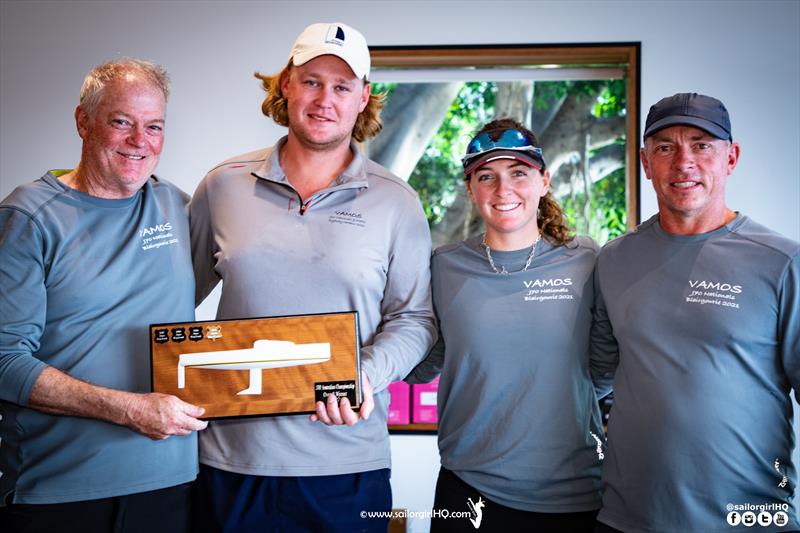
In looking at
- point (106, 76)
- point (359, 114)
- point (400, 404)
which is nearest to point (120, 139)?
point (106, 76)

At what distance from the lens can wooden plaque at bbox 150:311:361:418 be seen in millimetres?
1671

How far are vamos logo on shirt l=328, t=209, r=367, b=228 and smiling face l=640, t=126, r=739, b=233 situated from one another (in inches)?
28.5

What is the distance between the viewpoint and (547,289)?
1905 mm

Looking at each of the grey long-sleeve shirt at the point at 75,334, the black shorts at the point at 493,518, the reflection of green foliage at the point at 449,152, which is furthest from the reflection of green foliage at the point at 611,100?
the grey long-sleeve shirt at the point at 75,334

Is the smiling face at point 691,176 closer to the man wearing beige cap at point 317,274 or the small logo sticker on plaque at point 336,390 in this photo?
the man wearing beige cap at point 317,274

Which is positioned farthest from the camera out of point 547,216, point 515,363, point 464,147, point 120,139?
point 464,147

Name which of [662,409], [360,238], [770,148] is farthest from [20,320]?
[770,148]

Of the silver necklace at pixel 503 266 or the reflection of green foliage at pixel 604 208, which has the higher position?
the reflection of green foliage at pixel 604 208

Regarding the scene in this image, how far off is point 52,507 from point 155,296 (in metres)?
0.50

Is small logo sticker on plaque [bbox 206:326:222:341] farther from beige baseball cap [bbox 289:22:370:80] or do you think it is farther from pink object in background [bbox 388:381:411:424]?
pink object in background [bbox 388:381:411:424]

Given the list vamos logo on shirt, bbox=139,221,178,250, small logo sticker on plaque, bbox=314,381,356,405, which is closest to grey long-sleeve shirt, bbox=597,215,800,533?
small logo sticker on plaque, bbox=314,381,356,405

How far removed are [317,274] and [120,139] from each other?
55cm

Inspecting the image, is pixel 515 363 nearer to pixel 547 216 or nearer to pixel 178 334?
pixel 547 216

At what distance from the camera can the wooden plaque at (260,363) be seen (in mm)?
1671
